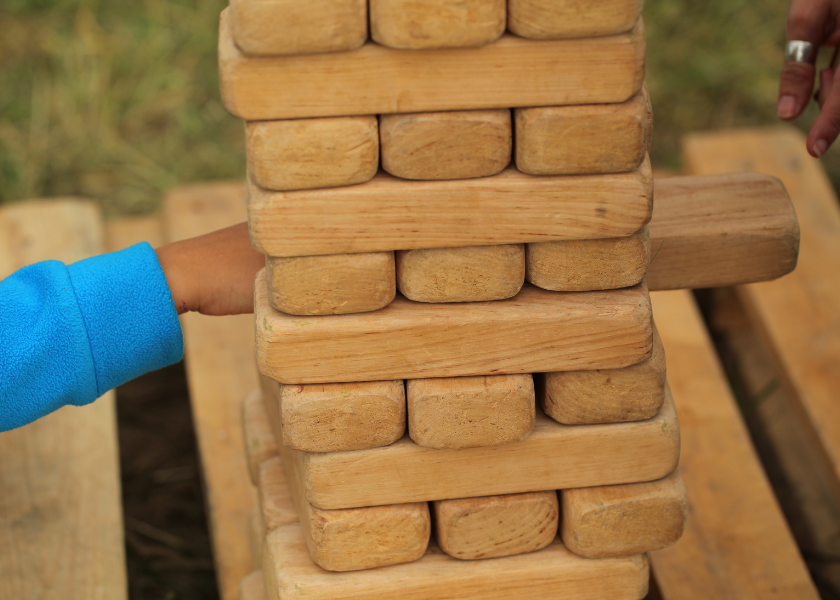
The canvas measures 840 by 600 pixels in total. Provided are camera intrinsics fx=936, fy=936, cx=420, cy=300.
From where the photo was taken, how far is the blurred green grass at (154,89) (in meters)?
3.19

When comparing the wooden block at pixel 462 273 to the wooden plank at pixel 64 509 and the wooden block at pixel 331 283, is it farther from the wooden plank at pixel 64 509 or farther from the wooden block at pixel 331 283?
the wooden plank at pixel 64 509

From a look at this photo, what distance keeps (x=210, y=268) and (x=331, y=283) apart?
1.21 ft

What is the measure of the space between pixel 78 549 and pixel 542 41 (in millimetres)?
1302

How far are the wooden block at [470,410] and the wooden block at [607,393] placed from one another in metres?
0.05

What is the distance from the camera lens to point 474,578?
1351mm

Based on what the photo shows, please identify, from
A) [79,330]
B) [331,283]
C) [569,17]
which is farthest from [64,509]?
[569,17]

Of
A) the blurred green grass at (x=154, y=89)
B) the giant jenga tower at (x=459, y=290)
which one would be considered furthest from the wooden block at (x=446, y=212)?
the blurred green grass at (x=154, y=89)

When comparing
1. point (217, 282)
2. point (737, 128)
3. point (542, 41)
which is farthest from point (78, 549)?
point (737, 128)

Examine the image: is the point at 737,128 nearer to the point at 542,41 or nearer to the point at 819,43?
the point at 819,43

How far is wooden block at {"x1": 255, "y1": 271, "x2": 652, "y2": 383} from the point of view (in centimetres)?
117

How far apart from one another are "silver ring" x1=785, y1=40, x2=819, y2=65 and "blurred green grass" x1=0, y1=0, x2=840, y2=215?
4.75 ft

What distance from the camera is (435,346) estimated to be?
1.19 m

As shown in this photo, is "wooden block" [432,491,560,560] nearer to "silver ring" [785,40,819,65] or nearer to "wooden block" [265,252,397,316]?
"wooden block" [265,252,397,316]

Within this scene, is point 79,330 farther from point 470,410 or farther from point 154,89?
point 154,89
